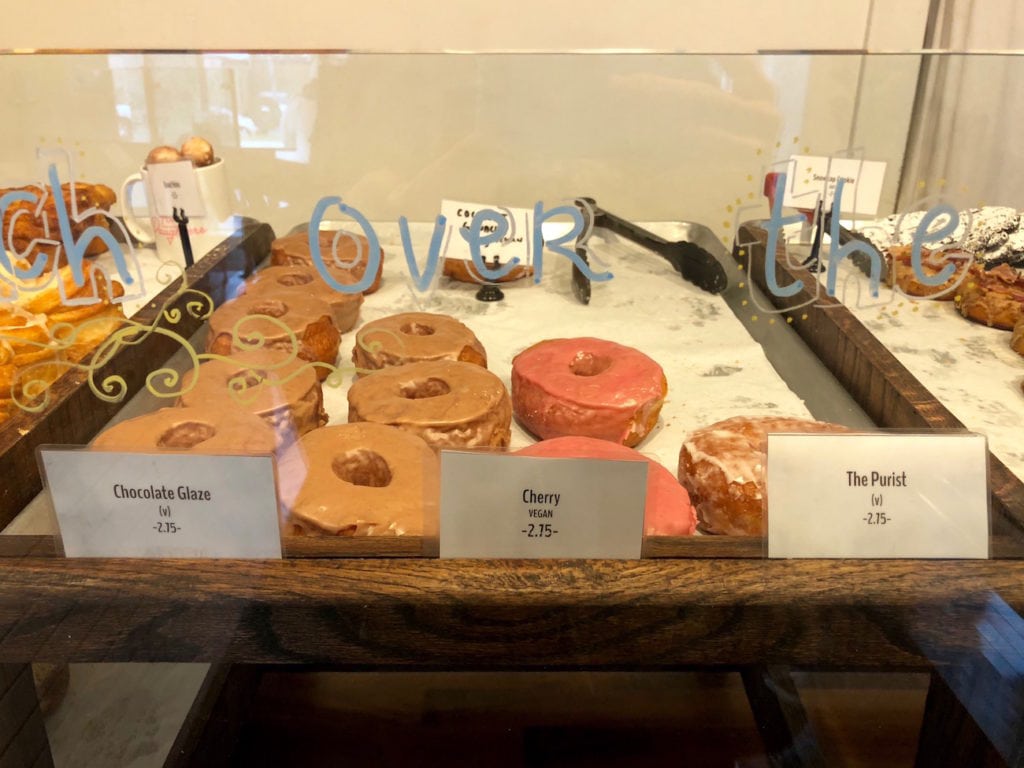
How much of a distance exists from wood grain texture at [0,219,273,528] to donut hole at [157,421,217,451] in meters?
0.11

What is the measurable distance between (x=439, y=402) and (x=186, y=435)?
367mm

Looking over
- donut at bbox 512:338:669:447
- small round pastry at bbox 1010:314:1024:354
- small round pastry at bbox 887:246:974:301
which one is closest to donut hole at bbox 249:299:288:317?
donut at bbox 512:338:669:447

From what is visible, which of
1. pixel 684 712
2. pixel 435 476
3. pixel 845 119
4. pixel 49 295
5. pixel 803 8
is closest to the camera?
pixel 435 476

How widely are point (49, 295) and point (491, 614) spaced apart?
0.64 m

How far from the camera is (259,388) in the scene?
1013mm

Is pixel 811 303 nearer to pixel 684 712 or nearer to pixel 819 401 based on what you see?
pixel 819 401

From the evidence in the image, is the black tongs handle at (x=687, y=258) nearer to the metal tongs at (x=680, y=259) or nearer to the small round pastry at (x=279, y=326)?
the metal tongs at (x=680, y=259)

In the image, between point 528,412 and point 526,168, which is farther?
point 528,412

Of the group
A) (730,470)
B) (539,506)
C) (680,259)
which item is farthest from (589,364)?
(539,506)

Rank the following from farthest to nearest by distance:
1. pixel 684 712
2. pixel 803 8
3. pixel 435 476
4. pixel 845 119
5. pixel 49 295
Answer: pixel 803 8 < pixel 684 712 < pixel 845 119 < pixel 49 295 < pixel 435 476

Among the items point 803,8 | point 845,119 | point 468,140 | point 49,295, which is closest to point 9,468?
point 49,295

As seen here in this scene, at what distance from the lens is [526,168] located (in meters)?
1.13

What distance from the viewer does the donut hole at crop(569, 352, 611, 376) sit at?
1332 millimetres

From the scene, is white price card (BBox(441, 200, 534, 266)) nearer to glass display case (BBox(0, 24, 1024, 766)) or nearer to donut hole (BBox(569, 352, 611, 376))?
glass display case (BBox(0, 24, 1024, 766))
